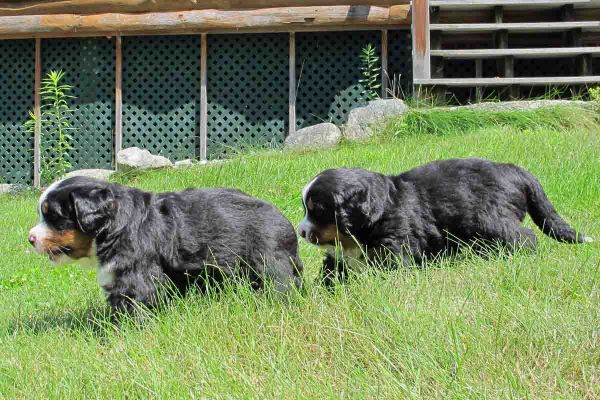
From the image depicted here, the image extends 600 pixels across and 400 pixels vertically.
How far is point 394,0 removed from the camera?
13359mm

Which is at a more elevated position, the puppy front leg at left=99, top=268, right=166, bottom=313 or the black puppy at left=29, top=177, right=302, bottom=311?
the black puppy at left=29, top=177, right=302, bottom=311

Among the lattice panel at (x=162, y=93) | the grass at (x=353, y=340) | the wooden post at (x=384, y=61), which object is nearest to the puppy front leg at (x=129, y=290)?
the grass at (x=353, y=340)

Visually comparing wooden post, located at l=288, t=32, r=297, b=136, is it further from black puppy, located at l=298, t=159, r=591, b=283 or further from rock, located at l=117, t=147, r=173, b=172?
black puppy, located at l=298, t=159, r=591, b=283

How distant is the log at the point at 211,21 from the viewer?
13.4m

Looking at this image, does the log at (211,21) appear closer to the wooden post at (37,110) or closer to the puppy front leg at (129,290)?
the wooden post at (37,110)

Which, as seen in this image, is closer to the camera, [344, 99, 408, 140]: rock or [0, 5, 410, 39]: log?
[344, 99, 408, 140]: rock

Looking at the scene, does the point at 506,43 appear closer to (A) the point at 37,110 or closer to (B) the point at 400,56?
(B) the point at 400,56

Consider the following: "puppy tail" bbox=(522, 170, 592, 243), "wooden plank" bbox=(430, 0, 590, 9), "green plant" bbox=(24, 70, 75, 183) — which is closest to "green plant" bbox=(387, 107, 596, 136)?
"wooden plank" bbox=(430, 0, 590, 9)

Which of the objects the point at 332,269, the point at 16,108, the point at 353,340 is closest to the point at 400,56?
the point at 16,108

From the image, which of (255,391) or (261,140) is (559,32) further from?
(255,391)

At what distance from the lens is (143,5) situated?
13828 millimetres

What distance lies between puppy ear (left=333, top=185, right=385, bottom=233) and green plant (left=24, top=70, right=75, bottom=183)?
9521 mm

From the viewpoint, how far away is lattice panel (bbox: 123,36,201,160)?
47.6 ft

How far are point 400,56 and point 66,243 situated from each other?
10332 mm
